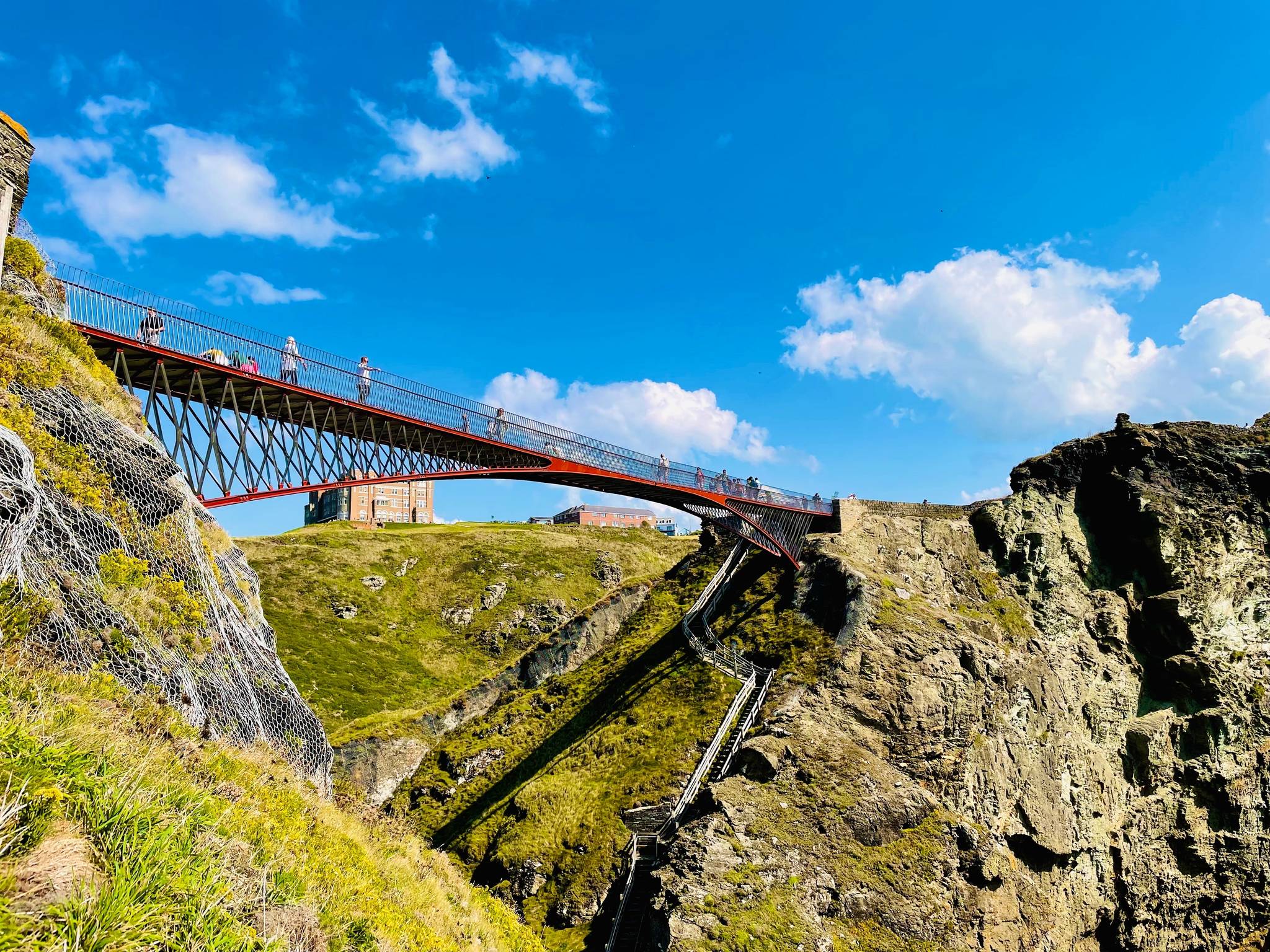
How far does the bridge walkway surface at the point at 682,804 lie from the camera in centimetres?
2806

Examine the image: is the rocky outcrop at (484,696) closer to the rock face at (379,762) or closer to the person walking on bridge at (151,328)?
the rock face at (379,762)

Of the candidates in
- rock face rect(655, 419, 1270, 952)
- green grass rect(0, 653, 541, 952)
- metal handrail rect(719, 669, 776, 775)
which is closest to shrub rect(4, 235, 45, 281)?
green grass rect(0, 653, 541, 952)

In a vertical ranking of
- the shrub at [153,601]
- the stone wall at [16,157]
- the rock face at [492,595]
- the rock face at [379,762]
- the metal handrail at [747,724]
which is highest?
the stone wall at [16,157]

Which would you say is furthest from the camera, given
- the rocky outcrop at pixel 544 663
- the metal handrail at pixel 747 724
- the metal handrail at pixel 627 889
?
the rocky outcrop at pixel 544 663

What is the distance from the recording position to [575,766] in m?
38.9

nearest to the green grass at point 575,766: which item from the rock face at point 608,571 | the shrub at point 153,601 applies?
the shrub at point 153,601

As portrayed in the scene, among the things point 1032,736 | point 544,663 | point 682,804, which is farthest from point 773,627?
point 544,663

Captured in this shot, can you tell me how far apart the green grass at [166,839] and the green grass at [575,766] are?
70.4ft

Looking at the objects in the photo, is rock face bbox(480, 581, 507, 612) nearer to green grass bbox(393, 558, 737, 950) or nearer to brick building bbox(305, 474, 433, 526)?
green grass bbox(393, 558, 737, 950)

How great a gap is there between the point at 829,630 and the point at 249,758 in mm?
31452

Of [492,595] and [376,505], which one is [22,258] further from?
[376,505]

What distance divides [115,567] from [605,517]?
16665 cm

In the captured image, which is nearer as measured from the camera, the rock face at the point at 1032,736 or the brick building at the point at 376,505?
the rock face at the point at 1032,736

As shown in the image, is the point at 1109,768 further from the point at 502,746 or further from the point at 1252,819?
the point at 502,746
